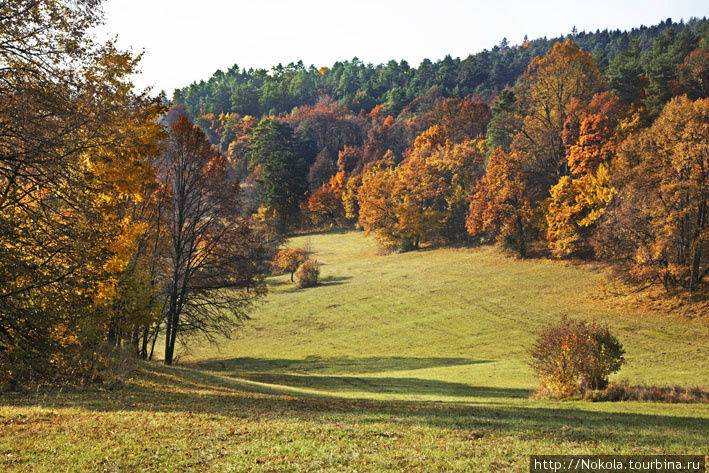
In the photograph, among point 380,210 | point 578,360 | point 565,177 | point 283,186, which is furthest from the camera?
point 283,186

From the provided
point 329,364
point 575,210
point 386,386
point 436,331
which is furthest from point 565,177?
point 386,386

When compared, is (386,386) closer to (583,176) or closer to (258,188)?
(583,176)

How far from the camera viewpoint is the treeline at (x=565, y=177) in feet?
131

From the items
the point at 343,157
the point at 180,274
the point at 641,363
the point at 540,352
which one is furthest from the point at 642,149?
the point at 343,157

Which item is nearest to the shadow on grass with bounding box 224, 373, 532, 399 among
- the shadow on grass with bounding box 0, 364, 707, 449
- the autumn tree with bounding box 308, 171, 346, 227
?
Result: the shadow on grass with bounding box 0, 364, 707, 449

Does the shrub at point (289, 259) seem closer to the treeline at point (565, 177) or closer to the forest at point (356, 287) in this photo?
the forest at point (356, 287)

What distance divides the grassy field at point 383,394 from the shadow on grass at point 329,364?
27 cm

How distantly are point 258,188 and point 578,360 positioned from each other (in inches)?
3184

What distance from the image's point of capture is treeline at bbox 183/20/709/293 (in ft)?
131

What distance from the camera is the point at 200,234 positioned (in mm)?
29484

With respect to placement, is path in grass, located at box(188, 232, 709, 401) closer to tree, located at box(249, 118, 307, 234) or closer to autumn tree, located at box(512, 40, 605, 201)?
autumn tree, located at box(512, 40, 605, 201)

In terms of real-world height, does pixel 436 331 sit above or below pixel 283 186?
below

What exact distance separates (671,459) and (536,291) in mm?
40619

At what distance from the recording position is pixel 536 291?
4731cm
